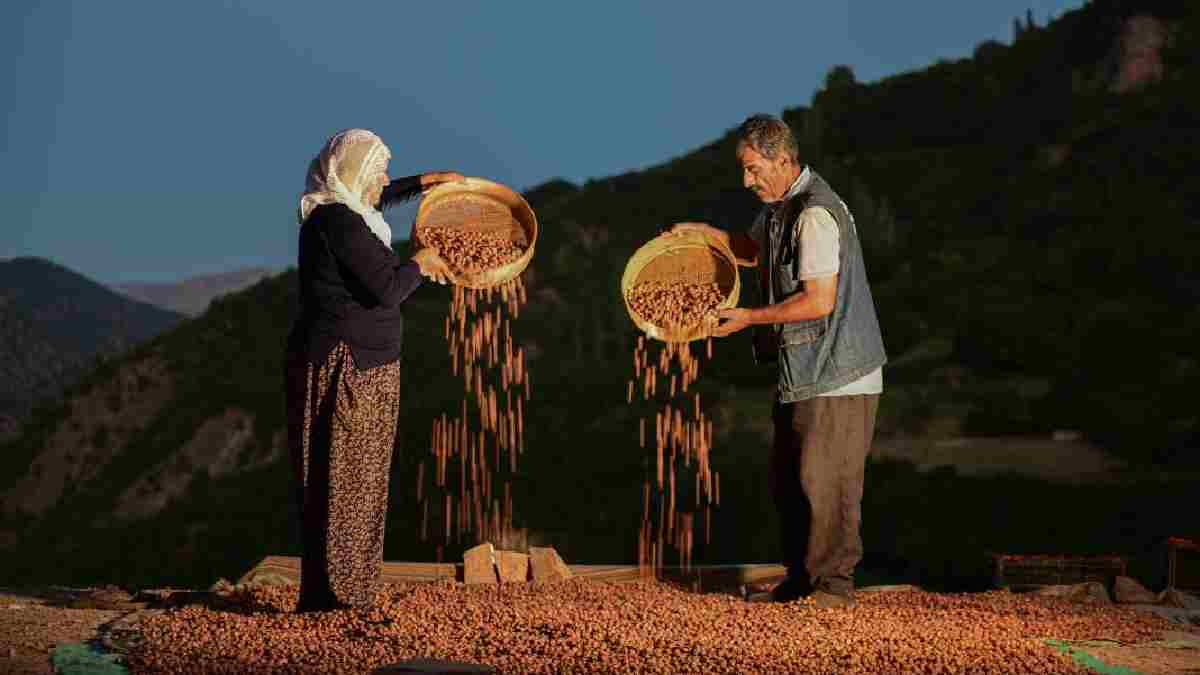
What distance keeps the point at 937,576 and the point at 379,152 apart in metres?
6.29

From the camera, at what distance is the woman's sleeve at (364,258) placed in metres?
5.02

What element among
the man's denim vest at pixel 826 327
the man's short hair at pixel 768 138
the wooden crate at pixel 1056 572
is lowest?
the wooden crate at pixel 1056 572

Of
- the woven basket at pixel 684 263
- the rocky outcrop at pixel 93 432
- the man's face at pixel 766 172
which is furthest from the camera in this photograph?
the rocky outcrop at pixel 93 432

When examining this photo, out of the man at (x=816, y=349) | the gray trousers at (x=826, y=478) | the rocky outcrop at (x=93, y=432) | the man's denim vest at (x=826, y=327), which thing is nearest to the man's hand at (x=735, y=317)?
the man at (x=816, y=349)

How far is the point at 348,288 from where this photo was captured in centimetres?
516

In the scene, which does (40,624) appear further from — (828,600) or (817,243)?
(817,243)

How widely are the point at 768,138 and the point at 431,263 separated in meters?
1.35

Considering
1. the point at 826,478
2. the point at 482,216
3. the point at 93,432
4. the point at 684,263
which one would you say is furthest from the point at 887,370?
the point at 826,478

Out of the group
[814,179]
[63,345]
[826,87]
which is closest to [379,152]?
[814,179]

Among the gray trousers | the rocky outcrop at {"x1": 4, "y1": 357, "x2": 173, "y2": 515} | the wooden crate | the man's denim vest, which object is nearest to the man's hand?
the man's denim vest

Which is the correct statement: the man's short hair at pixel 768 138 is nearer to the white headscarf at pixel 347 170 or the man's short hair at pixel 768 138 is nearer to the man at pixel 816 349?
the man at pixel 816 349

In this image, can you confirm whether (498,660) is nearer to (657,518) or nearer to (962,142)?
(657,518)

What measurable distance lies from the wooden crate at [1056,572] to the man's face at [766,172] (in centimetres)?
221

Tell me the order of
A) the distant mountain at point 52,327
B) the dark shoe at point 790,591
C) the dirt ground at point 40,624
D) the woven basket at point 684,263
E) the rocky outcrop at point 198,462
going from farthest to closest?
the distant mountain at point 52,327 < the rocky outcrop at point 198,462 < the woven basket at point 684,263 < the dark shoe at point 790,591 < the dirt ground at point 40,624
